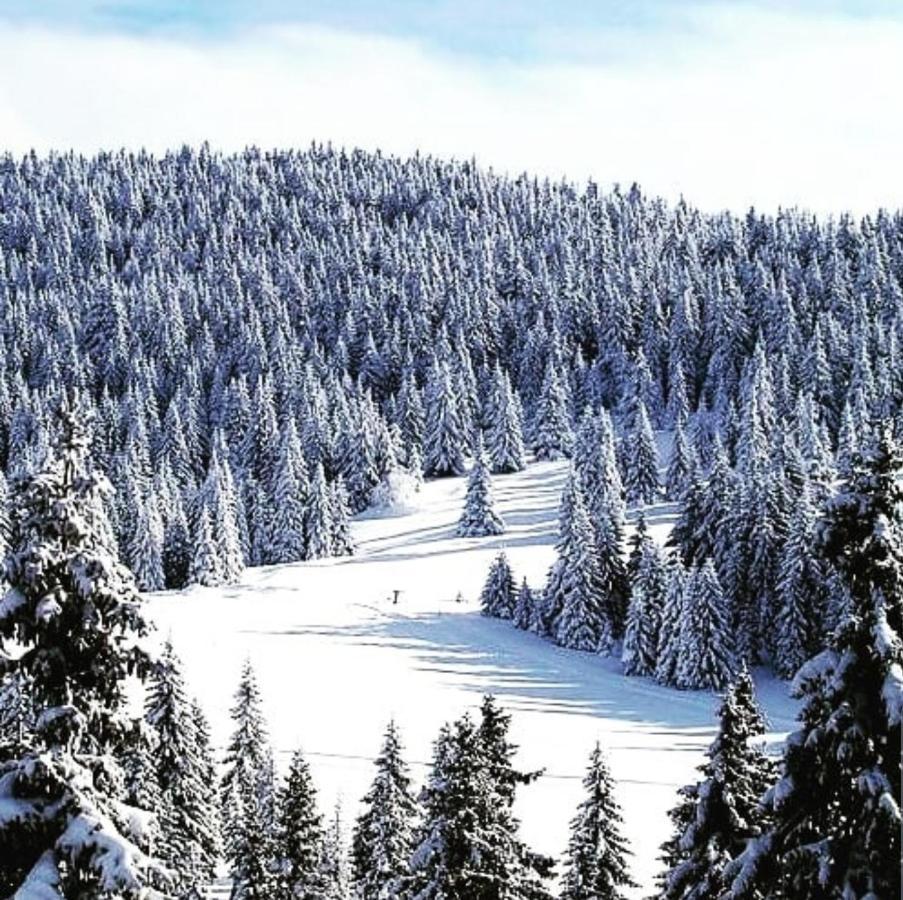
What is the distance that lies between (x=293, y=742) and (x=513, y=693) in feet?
48.0

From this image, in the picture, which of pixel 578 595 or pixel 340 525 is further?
pixel 340 525

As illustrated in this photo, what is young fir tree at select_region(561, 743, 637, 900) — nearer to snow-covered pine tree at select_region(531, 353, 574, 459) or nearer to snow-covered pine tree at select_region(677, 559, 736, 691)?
snow-covered pine tree at select_region(677, 559, 736, 691)

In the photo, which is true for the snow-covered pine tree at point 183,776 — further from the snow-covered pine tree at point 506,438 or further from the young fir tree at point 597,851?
the snow-covered pine tree at point 506,438

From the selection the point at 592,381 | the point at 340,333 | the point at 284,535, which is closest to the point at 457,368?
the point at 592,381

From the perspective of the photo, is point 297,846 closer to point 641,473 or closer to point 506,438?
point 641,473

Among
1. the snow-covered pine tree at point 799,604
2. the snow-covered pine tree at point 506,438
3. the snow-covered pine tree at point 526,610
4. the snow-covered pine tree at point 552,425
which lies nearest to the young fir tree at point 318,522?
the snow-covered pine tree at point 506,438

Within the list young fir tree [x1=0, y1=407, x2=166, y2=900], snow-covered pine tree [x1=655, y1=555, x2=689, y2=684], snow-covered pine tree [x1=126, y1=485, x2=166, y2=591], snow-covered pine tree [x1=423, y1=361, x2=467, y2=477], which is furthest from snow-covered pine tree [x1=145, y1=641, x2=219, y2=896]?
snow-covered pine tree [x1=423, y1=361, x2=467, y2=477]

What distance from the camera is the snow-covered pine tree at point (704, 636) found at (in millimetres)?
70562

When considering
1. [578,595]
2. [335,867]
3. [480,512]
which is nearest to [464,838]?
[335,867]

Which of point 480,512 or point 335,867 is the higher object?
point 480,512

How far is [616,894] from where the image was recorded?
79.0ft

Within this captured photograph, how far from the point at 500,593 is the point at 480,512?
79.8ft

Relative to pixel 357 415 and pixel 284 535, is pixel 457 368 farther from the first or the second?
pixel 284 535

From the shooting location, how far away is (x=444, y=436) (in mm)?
141750
